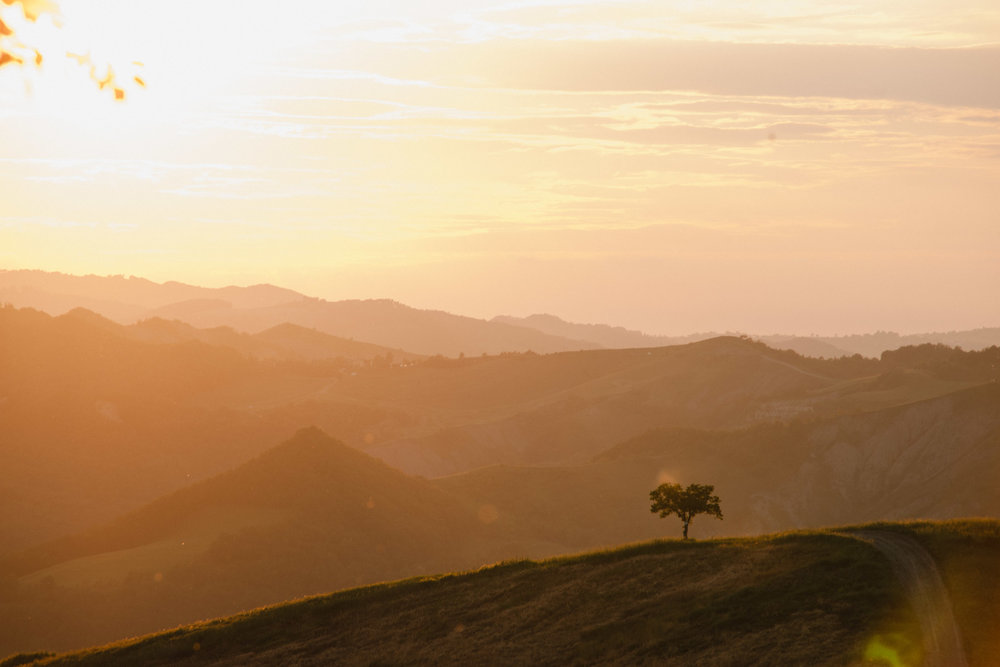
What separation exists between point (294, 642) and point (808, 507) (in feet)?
292

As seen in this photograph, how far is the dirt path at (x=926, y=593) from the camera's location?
29.9 metres

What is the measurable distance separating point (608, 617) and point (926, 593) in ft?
42.0

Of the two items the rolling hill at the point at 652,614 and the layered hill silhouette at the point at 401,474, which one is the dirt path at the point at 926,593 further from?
the layered hill silhouette at the point at 401,474

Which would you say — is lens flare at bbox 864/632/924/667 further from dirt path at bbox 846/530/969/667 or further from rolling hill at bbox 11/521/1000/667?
dirt path at bbox 846/530/969/667

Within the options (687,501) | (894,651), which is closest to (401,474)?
(687,501)

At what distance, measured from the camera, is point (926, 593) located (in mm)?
35156

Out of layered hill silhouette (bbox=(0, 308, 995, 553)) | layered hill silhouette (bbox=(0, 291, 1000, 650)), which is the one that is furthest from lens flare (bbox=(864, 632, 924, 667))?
layered hill silhouette (bbox=(0, 308, 995, 553))

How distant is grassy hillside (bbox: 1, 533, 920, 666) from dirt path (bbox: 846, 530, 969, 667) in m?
0.48

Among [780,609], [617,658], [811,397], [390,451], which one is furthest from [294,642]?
[811,397]

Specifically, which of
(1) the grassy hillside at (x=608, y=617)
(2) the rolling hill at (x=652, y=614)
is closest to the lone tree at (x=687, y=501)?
(2) the rolling hill at (x=652, y=614)

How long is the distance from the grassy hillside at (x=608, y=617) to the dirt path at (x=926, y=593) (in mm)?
482

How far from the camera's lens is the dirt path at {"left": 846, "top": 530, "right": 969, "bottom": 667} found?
29922 mm

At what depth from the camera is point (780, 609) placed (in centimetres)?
3706

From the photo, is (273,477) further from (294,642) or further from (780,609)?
(780,609)
